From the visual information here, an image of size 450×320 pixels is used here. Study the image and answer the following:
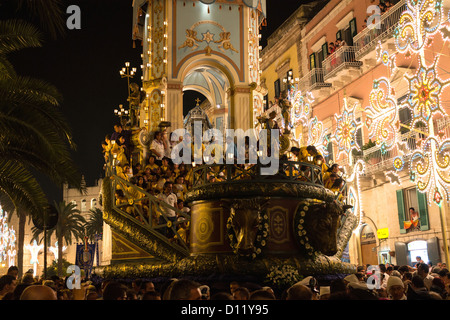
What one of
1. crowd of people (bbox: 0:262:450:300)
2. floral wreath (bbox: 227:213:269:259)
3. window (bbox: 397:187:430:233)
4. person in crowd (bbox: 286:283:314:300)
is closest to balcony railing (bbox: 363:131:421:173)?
window (bbox: 397:187:430:233)

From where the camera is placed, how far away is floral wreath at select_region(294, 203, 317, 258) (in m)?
9.55

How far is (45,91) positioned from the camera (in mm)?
10258

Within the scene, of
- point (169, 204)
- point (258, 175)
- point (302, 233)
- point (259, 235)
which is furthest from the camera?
point (169, 204)

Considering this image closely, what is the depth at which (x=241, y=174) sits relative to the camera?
995 cm

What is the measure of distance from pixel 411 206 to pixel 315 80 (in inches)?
388

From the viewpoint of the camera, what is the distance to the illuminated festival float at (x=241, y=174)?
9.55 m

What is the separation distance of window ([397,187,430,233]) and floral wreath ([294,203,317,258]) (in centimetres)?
1270

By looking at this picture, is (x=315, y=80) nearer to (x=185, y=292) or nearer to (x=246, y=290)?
(x=246, y=290)

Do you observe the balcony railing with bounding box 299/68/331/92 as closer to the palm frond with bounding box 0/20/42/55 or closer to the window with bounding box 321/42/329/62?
the window with bounding box 321/42/329/62

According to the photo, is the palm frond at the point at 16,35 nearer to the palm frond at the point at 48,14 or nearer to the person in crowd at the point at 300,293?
the palm frond at the point at 48,14

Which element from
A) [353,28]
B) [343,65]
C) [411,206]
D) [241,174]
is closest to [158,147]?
[241,174]

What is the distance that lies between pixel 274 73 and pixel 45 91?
88.5 feet

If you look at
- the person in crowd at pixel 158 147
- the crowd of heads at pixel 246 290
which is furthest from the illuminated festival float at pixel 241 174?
the crowd of heads at pixel 246 290

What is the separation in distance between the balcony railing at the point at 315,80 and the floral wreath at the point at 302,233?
786 inches
